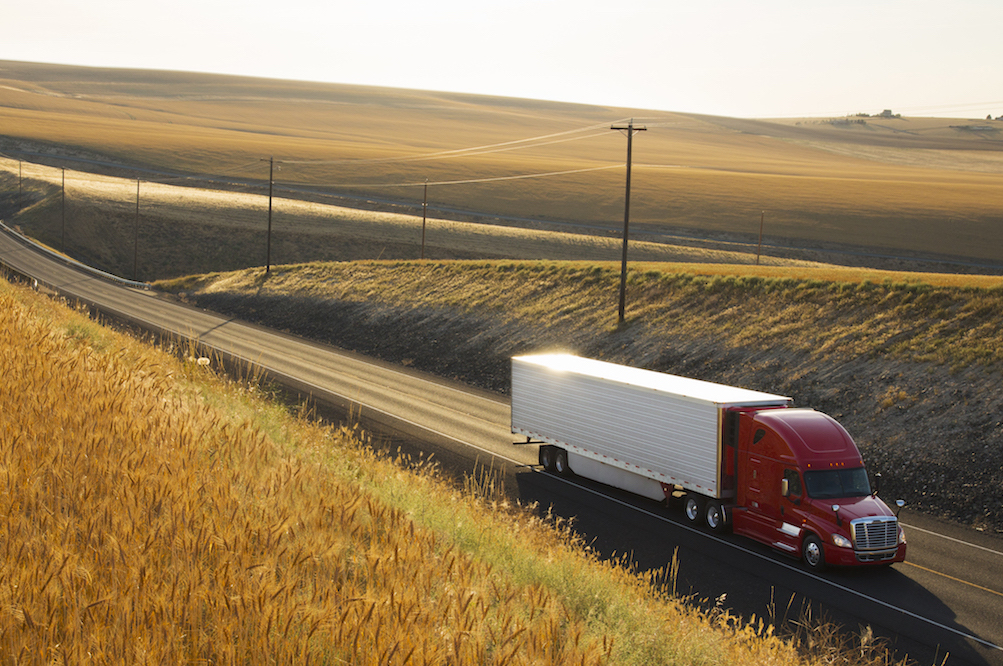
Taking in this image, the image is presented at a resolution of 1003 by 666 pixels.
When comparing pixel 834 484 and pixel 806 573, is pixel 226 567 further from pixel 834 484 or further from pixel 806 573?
pixel 834 484

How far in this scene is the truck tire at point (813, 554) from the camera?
16.1 m

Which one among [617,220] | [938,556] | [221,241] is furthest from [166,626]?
[617,220]

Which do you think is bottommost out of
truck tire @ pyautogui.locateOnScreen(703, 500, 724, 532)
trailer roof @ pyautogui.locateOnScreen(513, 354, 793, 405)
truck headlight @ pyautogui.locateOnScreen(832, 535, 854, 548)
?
truck tire @ pyautogui.locateOnScreen(703, 500, 724, 532)

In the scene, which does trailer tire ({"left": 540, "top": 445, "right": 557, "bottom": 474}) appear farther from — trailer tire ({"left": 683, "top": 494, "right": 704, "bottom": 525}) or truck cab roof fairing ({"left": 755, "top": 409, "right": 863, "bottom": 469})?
truck cab roof fairing ({"left": 755, "top": 409, "right": 863, "bottom": 469})

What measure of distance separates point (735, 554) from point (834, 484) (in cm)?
255

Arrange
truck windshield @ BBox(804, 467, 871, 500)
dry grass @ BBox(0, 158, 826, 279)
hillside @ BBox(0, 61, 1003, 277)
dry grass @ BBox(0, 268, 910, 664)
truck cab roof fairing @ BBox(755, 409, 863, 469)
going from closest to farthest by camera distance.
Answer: dry grass @ BBox(0, 268, 910, 664) → truck windshield @ BBox(804, 467, 871, 500) → truck cab roof fairing @ BBox(755, 409, 863, 469) → dry grass @ BBox(0, 158, 826, 279) → hillside @ BBox(0, 61, 1003, 277)

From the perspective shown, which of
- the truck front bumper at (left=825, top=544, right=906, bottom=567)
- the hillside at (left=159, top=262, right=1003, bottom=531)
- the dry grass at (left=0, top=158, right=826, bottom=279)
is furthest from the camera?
the dry grass at (left=0, top=158, right=826, bottom=279)

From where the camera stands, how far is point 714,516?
18.2 meters

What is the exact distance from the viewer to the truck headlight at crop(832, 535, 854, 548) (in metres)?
15.8

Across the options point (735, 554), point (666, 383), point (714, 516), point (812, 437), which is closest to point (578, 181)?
point (666, 383)

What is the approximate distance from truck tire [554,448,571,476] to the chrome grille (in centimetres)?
832

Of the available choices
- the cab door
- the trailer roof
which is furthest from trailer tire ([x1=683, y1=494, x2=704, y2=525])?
the trailer roof

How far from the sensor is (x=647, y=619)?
7.63 metres

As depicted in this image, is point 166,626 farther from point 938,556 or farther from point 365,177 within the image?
point 365,177
